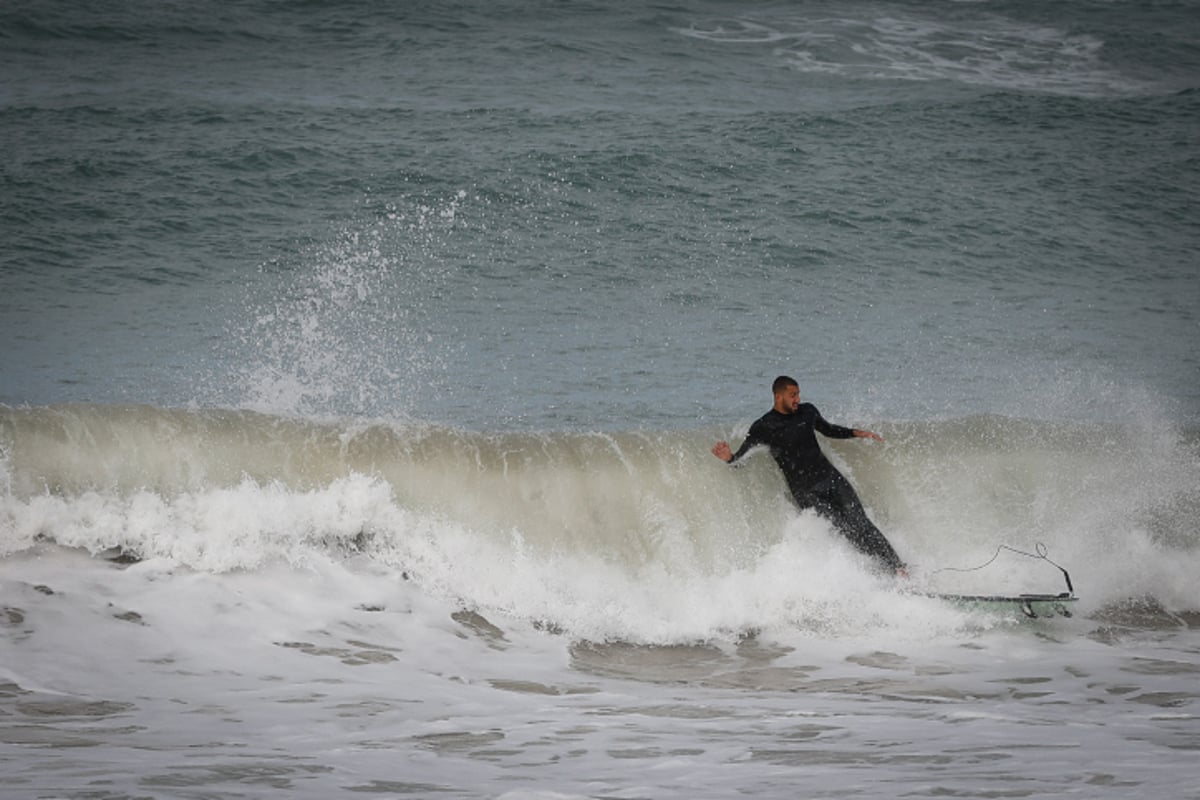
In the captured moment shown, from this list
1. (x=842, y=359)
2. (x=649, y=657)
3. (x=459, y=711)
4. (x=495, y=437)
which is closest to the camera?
(x=459, y=711)

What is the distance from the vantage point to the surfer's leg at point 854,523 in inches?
339

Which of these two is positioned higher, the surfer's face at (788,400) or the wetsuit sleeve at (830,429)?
the surfer's face at (788,400)

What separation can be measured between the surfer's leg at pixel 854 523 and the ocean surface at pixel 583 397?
192mm

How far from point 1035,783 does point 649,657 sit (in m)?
3.31

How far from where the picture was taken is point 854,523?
28.5 feet

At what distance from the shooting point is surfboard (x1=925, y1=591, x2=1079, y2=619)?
27.2ft

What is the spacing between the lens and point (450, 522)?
361 inches

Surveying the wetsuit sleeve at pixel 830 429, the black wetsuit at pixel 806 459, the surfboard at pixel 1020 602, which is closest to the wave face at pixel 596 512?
the black wetsuit at pixel 806 459

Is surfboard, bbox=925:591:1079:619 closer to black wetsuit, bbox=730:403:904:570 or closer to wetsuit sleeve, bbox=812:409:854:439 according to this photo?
black wetsuit, bbox=730:403:904:570

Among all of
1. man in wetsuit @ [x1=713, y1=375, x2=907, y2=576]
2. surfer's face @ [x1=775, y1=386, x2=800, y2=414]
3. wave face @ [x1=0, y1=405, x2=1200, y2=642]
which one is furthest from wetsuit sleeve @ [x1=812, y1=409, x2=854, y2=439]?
wave face @ [x1=0, y1=405, x2=1200, y2=642]

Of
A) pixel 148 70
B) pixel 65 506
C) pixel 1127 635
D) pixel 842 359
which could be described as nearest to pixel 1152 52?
pixel 842 359

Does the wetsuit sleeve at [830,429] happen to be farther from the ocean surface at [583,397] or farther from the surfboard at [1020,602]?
the surfboard at [1020,602]

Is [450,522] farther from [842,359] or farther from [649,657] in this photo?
[842,359]

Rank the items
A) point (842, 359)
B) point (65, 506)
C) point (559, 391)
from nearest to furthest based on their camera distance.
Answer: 1. point (65, 506)
2. point (559, 391)
3. point (842, 359)
